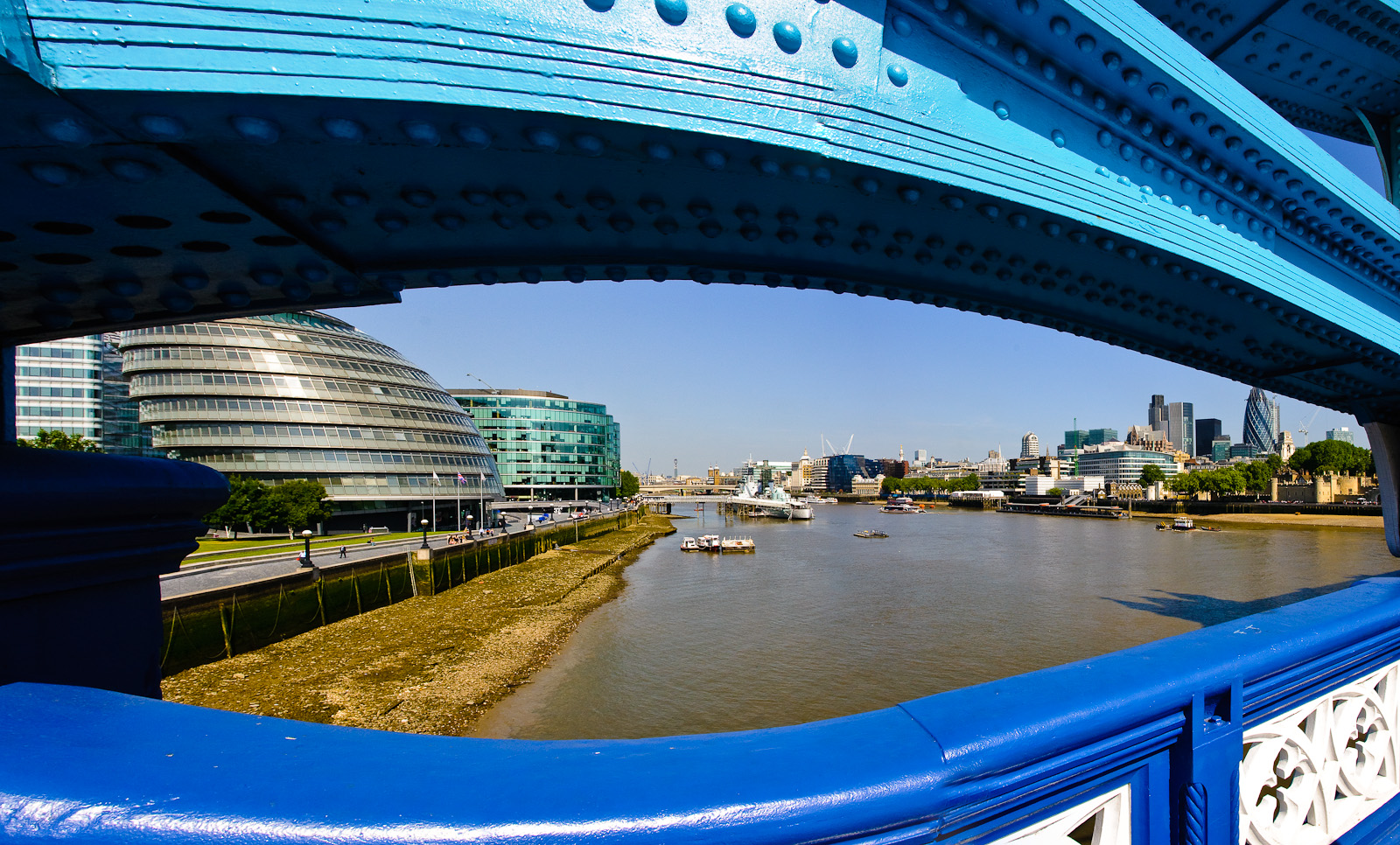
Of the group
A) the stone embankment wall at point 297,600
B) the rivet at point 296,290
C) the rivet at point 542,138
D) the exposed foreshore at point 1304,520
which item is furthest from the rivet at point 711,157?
the exposed foreshore at point 1304,520

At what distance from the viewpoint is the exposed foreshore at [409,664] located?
13133mm

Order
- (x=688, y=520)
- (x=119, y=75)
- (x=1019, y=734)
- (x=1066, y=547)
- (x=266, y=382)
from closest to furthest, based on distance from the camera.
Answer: (x=1019, y=734) < (x=119, y=75) < (x=266, y=382) < (x=1066, y=547) < (x=688, y=520)

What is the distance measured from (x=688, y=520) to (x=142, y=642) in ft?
283

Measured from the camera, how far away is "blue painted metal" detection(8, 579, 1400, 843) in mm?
893

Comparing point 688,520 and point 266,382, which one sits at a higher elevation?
point 266,382

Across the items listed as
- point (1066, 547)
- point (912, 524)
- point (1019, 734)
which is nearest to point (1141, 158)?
point (1019, 734)

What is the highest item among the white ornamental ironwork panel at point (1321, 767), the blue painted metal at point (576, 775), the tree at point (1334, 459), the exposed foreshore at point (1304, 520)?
the tree at point (1334, 459)

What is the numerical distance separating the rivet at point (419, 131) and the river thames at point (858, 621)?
12.4 metres

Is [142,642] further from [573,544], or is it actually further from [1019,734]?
[573,544]

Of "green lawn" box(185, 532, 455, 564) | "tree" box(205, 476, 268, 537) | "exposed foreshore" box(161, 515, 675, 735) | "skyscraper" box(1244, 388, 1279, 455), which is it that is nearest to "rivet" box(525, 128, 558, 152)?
"exposed foreshore" box(161, 515, 675, 735)

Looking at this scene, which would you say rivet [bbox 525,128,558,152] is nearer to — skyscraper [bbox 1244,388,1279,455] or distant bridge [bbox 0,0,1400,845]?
distant bridge [bbox 0,0,1400,845]

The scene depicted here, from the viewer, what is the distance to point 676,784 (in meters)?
1.02

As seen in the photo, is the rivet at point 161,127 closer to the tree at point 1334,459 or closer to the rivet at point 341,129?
the rivet at point 341,129

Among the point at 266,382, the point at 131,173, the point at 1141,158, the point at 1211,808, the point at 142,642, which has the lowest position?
the point at 1211,808
